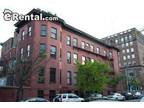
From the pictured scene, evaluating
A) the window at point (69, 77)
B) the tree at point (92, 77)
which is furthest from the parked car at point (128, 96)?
the window at point (69, 77)

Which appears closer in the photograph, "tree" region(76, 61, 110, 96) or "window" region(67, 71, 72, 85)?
"window" region(67, 71, 72, 85)

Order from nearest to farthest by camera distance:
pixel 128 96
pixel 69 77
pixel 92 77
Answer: pixel 128 96 < pixel 69 77 < pixel 92 77

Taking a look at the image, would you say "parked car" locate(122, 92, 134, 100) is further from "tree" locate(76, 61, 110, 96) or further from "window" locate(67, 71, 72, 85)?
"window" locate(67, 71, 72, 85)

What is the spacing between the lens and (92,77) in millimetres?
7207

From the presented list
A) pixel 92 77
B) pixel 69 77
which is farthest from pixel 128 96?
pixel 69 77

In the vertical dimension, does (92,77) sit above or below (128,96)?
above

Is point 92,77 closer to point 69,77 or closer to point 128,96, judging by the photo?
point 69,77

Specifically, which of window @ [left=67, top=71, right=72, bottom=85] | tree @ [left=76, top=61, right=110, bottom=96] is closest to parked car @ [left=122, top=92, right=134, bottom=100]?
tree @ [left=76, top=61, right=110, bottom=96]

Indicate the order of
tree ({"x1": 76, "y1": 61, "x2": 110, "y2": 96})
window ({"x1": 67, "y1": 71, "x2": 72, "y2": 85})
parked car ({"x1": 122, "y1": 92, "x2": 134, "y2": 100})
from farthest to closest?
tree ({"x1": 76, "y1": 61, "x2": 110, "y2": 96})
window ({"x1": 67, "y1": 71, "x2": 72, "y2": 85})
parked car ({"x1": 122, "y1": 92, "x2": 134, "y2": 100})

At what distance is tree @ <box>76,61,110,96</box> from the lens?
645 centimetres

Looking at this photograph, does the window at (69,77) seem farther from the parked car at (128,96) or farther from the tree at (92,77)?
the parked car at (128,96)

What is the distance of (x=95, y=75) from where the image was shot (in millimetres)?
7203
